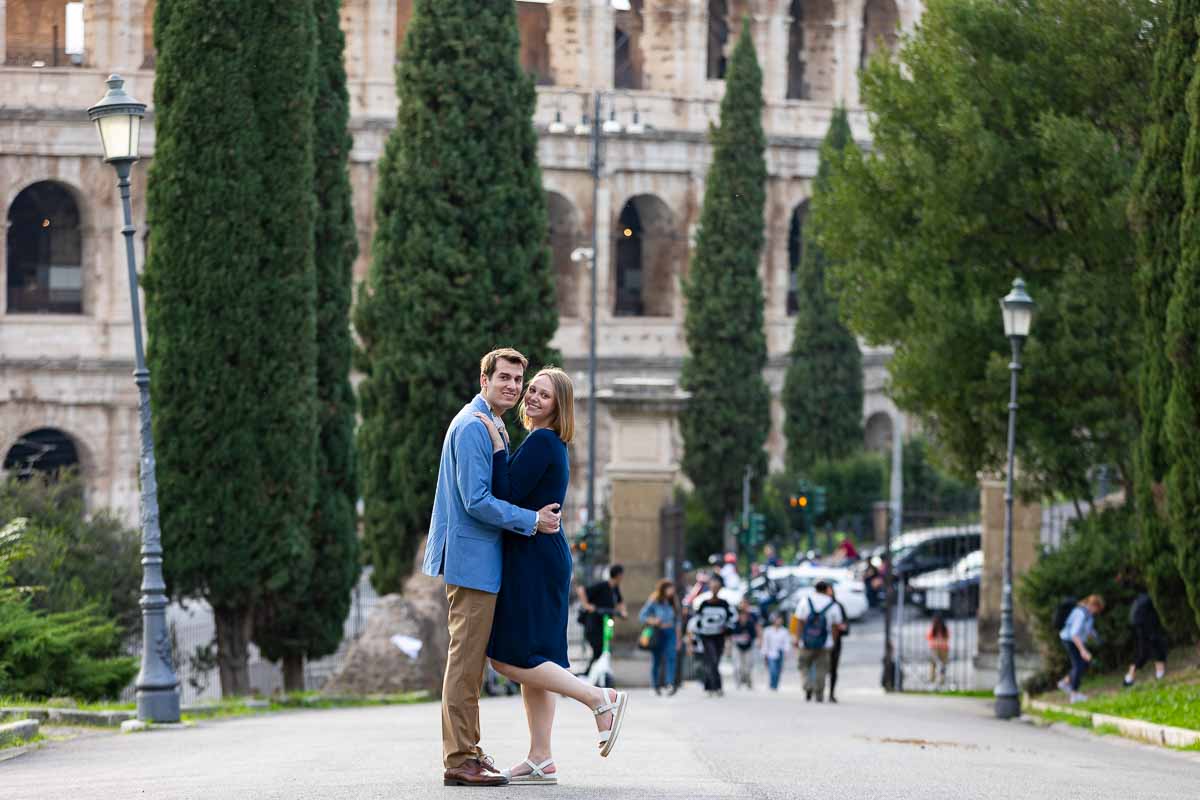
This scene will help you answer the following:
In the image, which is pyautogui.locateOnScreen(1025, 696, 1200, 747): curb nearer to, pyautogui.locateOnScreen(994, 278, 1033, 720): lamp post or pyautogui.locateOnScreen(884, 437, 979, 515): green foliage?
pyautogui.locateOnScreen(994, 278, 1033, 720): lamp post

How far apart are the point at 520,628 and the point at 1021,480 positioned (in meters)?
17.1

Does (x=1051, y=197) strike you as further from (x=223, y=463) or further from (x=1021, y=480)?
(x=223, y=463)

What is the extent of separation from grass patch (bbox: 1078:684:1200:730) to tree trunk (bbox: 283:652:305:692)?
27.6 feet

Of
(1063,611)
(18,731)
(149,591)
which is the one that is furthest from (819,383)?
(18,731)

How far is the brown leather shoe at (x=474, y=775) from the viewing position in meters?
8.84

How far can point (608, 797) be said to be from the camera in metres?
8.55

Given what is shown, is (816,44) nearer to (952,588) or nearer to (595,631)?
(952,588)

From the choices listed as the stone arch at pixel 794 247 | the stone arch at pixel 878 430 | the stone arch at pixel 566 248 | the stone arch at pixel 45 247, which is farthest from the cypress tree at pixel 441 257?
the stone arch at pixel 878 430

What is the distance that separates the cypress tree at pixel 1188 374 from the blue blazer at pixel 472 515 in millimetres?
11023

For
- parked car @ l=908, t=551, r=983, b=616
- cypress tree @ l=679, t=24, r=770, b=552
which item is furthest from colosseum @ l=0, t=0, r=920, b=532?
parked car @ l=908, t=551, r=983, b=616

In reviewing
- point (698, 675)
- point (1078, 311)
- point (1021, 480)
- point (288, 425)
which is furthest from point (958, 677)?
point (288, 425)

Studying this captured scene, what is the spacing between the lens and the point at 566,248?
52906 mm

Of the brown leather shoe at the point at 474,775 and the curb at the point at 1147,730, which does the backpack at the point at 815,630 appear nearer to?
the curb at the point at 1147,730

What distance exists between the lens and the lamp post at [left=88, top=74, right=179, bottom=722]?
624 inches
